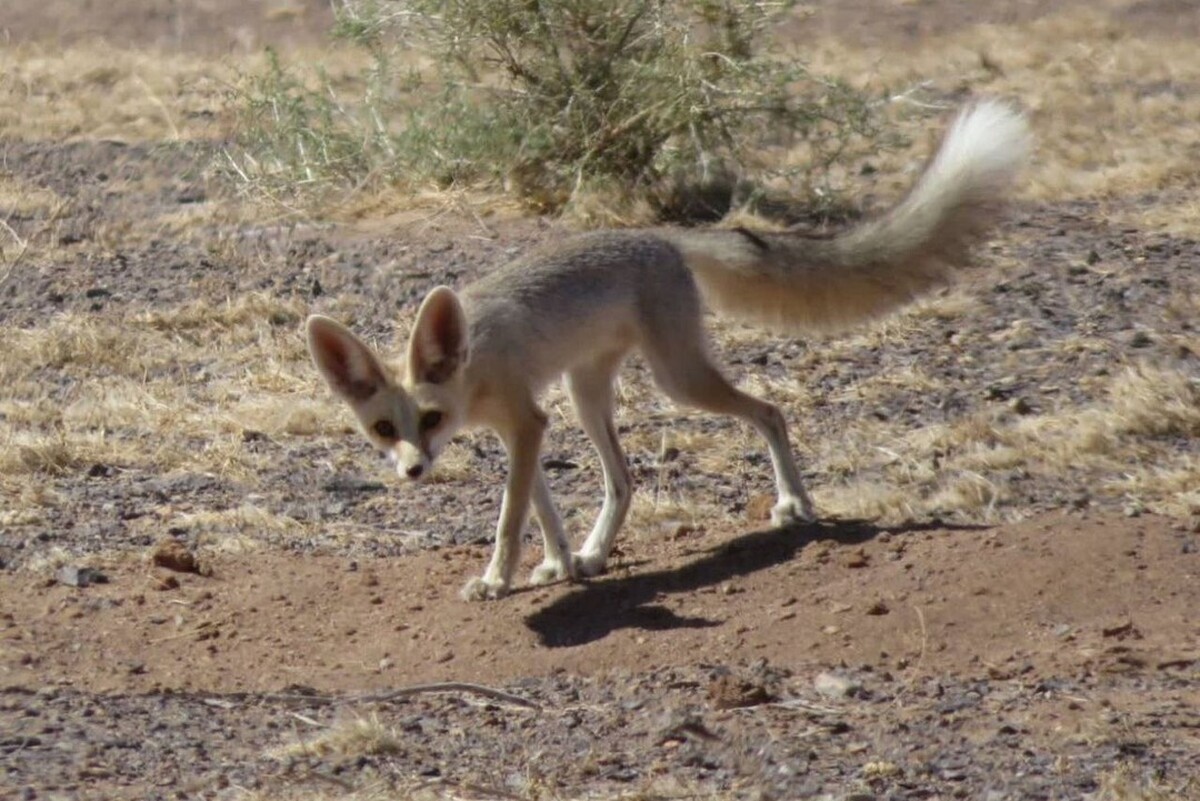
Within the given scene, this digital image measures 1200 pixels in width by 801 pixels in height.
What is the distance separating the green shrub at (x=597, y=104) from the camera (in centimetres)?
1129

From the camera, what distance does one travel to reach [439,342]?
605cm

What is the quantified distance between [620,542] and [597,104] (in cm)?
495

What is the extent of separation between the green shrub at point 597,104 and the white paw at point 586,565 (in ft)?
15.9

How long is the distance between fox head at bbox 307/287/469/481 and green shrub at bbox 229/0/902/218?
5.08 meters

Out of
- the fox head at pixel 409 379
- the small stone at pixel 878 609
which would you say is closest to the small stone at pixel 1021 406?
the small stone at pixel 878 609

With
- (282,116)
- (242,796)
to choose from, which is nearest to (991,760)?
(242,796)

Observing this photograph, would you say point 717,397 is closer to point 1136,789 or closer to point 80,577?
point 80,577

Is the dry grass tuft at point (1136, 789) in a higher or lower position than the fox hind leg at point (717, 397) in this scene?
lower

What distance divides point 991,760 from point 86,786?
6.81 feet

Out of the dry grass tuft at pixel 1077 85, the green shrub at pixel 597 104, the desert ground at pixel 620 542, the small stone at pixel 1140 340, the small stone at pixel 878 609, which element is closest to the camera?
the desert ground at pixel 620 542

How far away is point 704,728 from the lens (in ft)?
15.9

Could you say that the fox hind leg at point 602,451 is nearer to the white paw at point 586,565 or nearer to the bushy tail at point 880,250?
the white paw at point 586,565

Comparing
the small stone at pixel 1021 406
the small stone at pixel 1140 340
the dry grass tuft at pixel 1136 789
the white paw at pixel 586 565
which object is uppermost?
the dry grass tuft at pixel 1136 789

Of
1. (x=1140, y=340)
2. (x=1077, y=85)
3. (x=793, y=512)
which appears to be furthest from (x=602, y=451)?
(x=1077, y=85)
